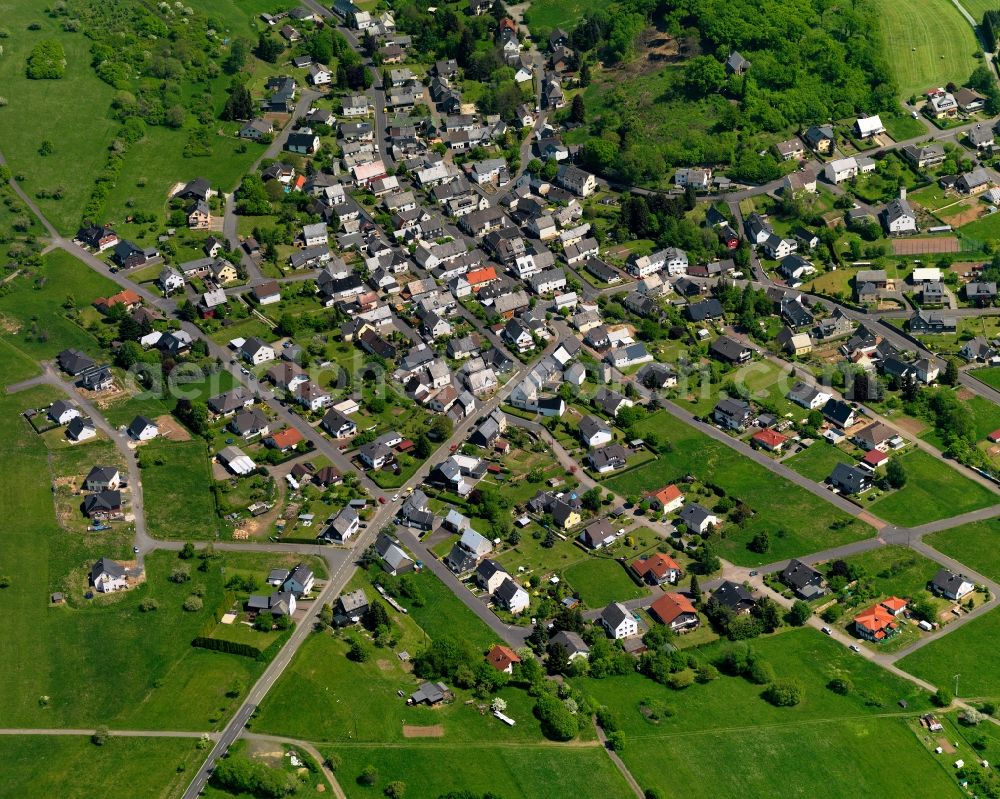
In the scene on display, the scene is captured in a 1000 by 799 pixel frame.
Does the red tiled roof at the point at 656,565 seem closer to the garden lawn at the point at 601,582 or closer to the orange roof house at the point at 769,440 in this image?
the garden lawn at the point at 601,582

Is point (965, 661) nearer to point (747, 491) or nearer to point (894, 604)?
point (894, 604)

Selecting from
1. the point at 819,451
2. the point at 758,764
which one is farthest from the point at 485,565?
the point at 819,451

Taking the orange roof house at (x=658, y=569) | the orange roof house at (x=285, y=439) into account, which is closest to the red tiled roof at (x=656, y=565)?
the orange roof house at (x=658, y=569)

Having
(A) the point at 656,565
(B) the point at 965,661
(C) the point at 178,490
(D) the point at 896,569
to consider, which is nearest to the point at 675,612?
(A) the point at 656,565

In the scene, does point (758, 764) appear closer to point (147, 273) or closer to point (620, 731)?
point (620, 731)

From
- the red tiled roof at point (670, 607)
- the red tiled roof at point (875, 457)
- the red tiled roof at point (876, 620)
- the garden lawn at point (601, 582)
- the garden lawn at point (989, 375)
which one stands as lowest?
the garden lawn at point (601, 582)

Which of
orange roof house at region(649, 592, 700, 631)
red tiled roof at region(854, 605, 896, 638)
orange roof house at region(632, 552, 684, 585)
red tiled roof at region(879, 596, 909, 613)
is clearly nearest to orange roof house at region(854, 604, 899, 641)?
red tiled roof at region(854, 605, 896, 638)
